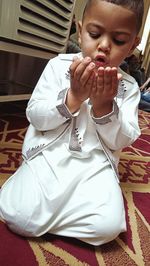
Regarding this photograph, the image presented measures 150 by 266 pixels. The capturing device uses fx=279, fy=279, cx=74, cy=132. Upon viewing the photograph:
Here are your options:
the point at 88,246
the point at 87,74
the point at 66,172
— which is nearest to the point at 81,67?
the point at 87,74

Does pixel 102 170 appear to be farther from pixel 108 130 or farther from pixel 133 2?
pixel 133 2

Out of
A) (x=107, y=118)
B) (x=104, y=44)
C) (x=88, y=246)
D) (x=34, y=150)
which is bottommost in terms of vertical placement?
(x=88, y=246)

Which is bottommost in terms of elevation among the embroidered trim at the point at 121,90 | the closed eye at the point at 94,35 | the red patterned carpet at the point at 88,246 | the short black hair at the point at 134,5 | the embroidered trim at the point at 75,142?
the red patterned carpet at the point at 88,246

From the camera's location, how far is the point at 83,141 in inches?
24.2

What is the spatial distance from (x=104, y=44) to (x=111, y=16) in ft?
0.19

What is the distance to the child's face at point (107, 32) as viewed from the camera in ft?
1.83

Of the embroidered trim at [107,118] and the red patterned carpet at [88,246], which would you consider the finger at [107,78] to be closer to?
the embroidered trim at [107,118]

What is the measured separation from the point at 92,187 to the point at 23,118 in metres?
0.82

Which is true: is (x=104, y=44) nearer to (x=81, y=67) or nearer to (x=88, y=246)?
(x=81, y=67)

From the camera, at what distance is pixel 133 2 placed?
58 cm

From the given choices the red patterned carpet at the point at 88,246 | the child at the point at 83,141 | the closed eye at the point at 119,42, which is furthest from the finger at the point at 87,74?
the red patterned carpet at the point at 88,246

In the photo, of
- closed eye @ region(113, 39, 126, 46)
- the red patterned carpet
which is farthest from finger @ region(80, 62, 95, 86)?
the red patterned carpet

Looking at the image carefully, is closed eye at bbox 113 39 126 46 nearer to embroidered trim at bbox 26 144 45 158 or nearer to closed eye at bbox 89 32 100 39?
closed eye at bbox 89 32 100 39

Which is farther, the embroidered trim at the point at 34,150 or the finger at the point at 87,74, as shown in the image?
the embroidered trim at the point at 34,150
